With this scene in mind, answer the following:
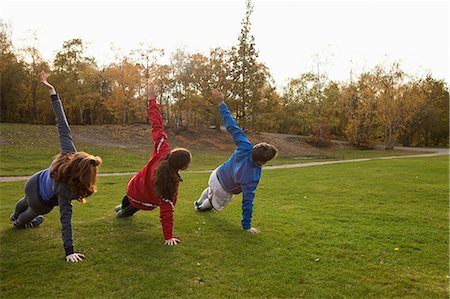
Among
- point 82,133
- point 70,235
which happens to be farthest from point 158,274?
point 82,133

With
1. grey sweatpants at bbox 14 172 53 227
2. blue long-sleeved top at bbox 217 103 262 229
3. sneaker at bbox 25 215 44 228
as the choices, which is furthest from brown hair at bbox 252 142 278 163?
sneaker at bbox 25 215 44 228

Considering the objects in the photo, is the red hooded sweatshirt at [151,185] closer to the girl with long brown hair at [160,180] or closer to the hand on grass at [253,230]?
the girl with long brown hair at [160,180]

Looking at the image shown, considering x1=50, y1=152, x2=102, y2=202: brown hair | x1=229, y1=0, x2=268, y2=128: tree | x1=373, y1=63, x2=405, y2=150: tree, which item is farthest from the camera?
x1=373, y1=63, x2=405, y2=150: tree

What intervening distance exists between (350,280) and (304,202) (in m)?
4.79

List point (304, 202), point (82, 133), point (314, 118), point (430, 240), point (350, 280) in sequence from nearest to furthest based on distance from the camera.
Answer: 1. point (350, 280)
2. point (430, 240)
3. point (304, 202)
4. point (82, 133)
5. point (314, 118)

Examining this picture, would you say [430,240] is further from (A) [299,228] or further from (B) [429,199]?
(B) [429,199]

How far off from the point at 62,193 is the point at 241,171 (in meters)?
2.94

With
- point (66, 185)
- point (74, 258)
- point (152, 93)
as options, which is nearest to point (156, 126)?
point (152, 93)

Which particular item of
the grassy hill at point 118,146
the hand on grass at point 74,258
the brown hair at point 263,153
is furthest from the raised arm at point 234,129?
the grassy hill at point 118,146

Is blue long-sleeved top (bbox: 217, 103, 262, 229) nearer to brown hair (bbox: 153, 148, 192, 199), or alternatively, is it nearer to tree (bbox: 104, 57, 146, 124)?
brown hair (bbox: 153, 148, 192, 199)

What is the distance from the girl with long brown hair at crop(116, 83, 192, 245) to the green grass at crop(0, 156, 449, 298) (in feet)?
1.61

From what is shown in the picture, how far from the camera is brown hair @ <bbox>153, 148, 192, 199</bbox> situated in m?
5.12

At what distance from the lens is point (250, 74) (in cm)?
3194

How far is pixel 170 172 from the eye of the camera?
205 inches
